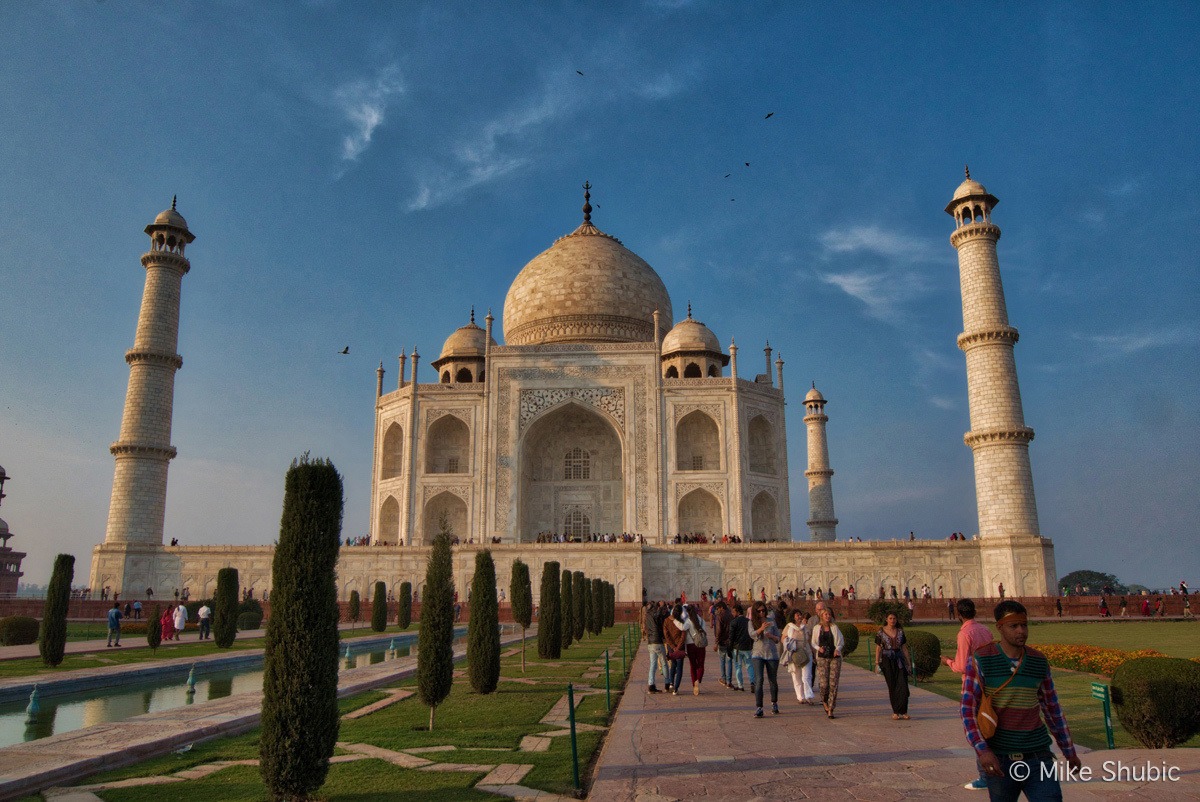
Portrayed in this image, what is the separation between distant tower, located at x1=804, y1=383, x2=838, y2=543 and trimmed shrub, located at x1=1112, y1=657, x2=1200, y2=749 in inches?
1173

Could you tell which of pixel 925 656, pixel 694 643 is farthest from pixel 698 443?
pixel 694 643

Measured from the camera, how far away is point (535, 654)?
45.6ft

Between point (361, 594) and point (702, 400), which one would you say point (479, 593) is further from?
point (702, 400)

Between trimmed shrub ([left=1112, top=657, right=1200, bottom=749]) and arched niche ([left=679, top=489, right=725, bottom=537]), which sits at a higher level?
arched niche ([left=679, top=489, right=725, bottom=537])

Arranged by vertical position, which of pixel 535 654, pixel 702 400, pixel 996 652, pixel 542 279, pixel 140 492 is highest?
pixel 542 279

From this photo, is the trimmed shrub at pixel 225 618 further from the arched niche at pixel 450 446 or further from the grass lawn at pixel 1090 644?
the arched niche at pixel 450 446

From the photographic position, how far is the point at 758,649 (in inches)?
295

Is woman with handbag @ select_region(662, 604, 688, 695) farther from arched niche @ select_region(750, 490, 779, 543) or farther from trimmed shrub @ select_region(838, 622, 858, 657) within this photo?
arched niche @ select_region(750, 490, 779, 543)

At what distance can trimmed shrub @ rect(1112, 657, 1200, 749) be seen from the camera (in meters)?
5.63

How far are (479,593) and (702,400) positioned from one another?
20096mm

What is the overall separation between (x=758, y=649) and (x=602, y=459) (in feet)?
76.0

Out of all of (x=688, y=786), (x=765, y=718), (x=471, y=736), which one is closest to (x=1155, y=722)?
(x=765, y=718)

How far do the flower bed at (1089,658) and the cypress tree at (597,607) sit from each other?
8.97m

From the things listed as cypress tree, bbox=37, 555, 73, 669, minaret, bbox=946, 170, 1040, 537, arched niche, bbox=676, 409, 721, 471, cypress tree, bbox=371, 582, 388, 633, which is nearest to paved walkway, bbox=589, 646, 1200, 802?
cypress tree, bbox=37, 555, 73, 669
